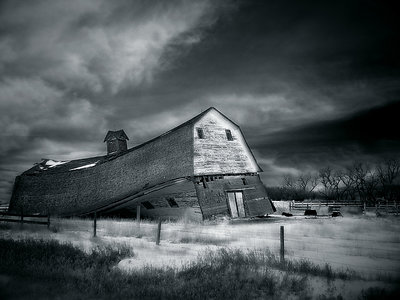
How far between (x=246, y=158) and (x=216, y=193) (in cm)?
475

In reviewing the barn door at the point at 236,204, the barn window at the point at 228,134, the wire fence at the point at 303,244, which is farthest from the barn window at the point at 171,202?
the barn window at the point at 228,134

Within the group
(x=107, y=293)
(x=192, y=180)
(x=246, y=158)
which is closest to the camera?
(x=107, y=293)

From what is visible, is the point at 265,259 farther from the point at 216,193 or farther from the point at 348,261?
the point at 216,193

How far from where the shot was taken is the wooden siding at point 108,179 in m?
20.9

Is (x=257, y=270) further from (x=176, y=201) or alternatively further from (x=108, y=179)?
(x=108, y=179)

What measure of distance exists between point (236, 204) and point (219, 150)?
418cm

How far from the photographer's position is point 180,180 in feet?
62.8

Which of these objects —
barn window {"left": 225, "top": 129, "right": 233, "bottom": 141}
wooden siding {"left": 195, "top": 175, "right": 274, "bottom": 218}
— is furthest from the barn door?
barn window {"left": 225, "top": 129, "right": 233, "bottom": 141}

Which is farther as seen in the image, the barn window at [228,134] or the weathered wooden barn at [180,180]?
the barn window at [228,134]

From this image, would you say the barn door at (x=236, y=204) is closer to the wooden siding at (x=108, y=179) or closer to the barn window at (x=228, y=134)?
the wooden siding at (x=108, y=179)

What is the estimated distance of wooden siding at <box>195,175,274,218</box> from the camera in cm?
1901

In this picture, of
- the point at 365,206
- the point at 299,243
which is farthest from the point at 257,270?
the point at 365,206

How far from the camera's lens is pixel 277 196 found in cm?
7756

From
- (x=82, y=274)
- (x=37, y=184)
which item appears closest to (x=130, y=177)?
(x=37, y=184)
